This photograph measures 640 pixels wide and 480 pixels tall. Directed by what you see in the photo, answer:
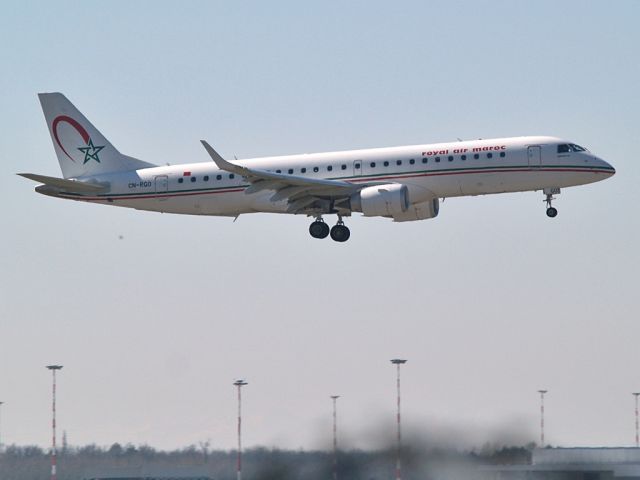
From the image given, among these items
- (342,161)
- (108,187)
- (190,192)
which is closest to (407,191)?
(342,161)

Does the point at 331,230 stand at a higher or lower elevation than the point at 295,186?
lower

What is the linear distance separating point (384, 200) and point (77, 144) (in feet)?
61.2

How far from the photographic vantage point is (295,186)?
62469mm

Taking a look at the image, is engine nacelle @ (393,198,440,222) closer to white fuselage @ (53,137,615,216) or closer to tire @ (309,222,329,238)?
white fuselage @ (53,137,615,216)

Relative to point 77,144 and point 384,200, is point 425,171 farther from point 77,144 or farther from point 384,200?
point 77,144

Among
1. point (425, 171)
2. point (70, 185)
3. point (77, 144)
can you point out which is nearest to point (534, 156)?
point (425, 171)

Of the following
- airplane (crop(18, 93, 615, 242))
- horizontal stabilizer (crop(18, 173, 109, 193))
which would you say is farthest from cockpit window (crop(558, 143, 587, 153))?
horizontal stabilizer (crop(18, 173, 109, 193))

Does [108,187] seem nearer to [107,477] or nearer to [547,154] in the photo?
[107,477]

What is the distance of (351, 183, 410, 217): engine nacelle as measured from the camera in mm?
61281

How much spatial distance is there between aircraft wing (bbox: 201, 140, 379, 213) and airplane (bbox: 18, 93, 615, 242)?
0.04 metres

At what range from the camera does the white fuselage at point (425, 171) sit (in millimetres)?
61219

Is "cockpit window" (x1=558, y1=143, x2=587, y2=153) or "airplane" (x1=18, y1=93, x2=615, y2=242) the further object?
"cockpit window" (x1=558, y1=143, x2=587, y2=153)

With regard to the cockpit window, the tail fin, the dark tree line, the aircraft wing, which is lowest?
the dark tree line

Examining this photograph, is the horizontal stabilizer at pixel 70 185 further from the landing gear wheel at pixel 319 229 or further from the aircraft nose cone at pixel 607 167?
the aircraft nose cone at pixel 607 167
